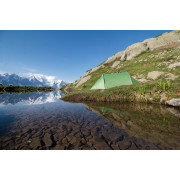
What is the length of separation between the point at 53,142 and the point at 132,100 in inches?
485

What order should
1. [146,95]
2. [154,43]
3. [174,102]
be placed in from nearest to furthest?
[174,102]
[146,95]
[154,43]

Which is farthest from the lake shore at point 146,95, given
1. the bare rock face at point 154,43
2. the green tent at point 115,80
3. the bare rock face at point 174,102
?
the bare rock face at point 154,43

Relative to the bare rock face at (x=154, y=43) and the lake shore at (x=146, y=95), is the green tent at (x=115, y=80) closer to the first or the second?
the lake shore at (x=146, y=95)

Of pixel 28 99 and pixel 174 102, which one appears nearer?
pixel 174 102

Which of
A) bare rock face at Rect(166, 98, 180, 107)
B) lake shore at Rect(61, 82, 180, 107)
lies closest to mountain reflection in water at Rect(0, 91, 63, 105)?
lake shore at Rect(61, 82, 180, 107)

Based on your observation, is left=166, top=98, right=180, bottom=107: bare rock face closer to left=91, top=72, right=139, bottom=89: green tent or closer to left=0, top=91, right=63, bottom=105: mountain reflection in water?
left=91, top=72, right=139, bottom=89: green tent

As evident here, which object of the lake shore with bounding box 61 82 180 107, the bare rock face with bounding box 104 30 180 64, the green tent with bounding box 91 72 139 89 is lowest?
the lake shore with bounding box 61 82 180 107

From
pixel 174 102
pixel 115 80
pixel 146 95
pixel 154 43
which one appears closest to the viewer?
pixel 174 102

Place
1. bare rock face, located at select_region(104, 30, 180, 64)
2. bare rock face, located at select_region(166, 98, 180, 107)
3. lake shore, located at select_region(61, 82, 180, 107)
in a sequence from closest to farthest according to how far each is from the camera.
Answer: bare rock face, located at select_region(166, 98, 180, 107), lake shore, located at select_region(61, 82, 180, 107), bare rock face, located at select_region(104, 30, 180, 64)

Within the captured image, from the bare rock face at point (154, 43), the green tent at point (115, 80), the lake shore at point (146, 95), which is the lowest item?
the lake shore at point (146, 95)

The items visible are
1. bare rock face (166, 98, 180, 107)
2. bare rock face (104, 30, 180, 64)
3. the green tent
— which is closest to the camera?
bare rock face (166, 98, 180, 107)

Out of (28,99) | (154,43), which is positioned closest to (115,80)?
(28,99)

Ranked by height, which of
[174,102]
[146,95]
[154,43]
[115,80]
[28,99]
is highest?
[154,43]

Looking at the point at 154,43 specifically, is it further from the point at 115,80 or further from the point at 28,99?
the point at 28,99
